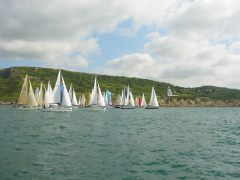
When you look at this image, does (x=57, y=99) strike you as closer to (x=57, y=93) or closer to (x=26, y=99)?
(x=57, y=93)

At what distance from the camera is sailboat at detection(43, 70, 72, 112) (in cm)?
8868

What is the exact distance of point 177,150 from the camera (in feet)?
95.6

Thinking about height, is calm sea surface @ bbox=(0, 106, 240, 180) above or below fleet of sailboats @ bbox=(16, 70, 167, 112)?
below

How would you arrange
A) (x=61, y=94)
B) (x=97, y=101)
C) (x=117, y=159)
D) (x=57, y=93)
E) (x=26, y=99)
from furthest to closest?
1. (x=26, y=99)
2. (x=97, y=101)
3. (x=61, y=94)
4. (x=57, y=93)
5. (x=117, y=159)

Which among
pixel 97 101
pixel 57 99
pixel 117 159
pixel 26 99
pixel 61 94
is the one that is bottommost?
pixel 117 159

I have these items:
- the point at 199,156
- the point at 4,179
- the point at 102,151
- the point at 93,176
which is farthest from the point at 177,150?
the point at 4,179

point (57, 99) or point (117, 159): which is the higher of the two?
point (57, 99)

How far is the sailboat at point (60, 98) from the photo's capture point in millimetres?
88675

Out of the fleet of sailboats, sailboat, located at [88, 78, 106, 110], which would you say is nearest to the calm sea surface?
the fleet of sailboats

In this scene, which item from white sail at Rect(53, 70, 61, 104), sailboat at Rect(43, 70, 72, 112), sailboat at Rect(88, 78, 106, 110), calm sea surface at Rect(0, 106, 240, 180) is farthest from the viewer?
sailboat at Rect(88, 78, 106, 110)

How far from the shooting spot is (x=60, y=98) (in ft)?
298

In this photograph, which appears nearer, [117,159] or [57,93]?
[117,159]

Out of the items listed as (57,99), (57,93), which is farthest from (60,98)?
(57,93)

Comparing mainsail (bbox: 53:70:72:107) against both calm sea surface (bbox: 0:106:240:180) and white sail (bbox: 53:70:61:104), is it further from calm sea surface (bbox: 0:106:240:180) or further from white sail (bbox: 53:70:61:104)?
calm sea surface (bbox: 0:106:240:180)
